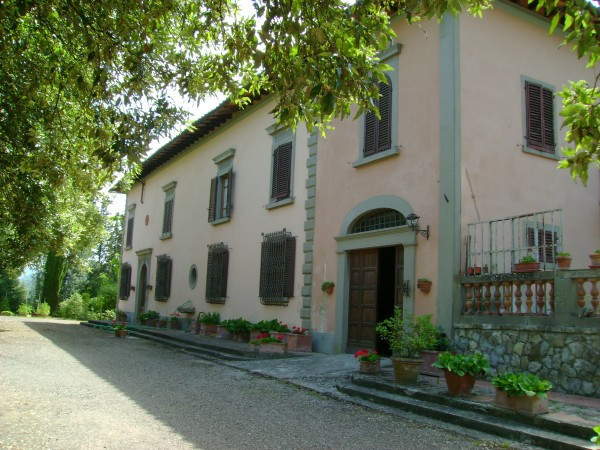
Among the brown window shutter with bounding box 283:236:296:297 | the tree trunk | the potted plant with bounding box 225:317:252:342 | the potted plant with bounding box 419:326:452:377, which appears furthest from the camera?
the tree trunk

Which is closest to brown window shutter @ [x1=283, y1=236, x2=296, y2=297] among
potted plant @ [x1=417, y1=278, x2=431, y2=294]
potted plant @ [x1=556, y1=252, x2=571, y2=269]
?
potted plant @ [x1=417, y1=278, x2=431, y2=294]

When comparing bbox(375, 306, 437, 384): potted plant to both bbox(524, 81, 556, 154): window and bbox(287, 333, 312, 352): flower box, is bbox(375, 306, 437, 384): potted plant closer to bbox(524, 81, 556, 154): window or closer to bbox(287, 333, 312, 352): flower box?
bbox(287, 333, 312, 352): flower box

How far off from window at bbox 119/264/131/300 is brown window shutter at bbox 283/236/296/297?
14003 mm

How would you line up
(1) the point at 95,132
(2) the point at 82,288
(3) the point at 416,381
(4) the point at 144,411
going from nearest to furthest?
1. (4) the point at 144,411
2. (1) the point at 95,132
3. (3) the point at 416,381
4. (2) the point at 82,288

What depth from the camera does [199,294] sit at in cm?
1781

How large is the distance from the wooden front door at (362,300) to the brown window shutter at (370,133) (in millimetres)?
1987

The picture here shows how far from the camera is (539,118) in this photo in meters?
10.4

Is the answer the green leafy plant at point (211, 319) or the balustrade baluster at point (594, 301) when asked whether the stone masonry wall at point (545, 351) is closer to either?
the balustrade baluster at point (594, 301)

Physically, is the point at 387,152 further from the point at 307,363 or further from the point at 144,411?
the point at 144,411

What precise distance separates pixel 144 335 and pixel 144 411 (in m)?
11.3

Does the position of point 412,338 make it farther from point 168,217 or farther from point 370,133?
point 168,217

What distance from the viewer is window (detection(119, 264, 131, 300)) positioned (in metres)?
25.2

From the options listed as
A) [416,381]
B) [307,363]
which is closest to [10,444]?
[416,381]

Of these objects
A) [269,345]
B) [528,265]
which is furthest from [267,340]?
[528,265]
